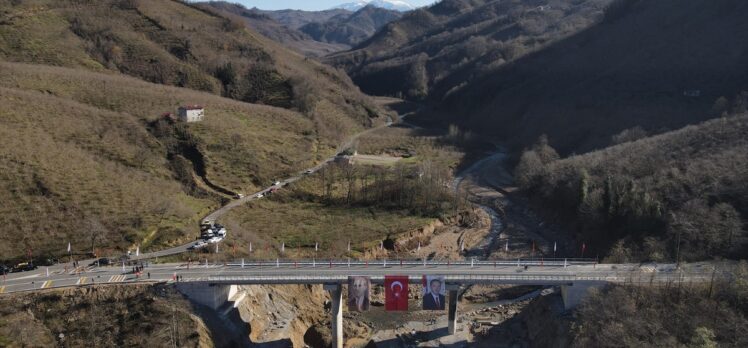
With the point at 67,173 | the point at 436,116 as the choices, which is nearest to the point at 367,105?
the point at 436,116

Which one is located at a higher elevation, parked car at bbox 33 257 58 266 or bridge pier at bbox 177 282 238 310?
parked car at bbox 33 257 58 266

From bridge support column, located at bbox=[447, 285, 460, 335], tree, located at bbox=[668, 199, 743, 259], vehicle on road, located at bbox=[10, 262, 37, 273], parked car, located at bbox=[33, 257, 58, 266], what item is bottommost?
bridge support column, located at bbox=[447, 285, 460, 335]

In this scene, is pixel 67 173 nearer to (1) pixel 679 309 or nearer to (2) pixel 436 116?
(1) pixel 679 309

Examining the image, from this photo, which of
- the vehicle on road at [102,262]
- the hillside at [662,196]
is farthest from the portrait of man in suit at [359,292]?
the hillside at [662,196]

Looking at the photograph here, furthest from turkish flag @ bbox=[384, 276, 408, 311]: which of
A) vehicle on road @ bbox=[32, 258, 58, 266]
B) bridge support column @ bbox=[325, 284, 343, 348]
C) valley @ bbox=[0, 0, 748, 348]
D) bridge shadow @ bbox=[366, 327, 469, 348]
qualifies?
vehicle on road @ bbox=[32, 258, 58, 266]

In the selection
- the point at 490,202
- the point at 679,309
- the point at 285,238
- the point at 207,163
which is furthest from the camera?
the point at 490,202

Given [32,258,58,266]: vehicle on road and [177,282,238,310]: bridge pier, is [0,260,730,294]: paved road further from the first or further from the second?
[32,258,58,266]: vehicle on road

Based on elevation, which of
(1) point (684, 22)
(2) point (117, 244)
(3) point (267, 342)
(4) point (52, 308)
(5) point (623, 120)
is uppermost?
(1) point (684, 22)

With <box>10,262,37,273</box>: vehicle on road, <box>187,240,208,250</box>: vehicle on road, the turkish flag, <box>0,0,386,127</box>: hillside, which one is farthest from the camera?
<box>0,0,386,127</box>: hillside

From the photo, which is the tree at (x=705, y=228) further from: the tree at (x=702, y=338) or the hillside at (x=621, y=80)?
the hillside at (x=621, y=80)
